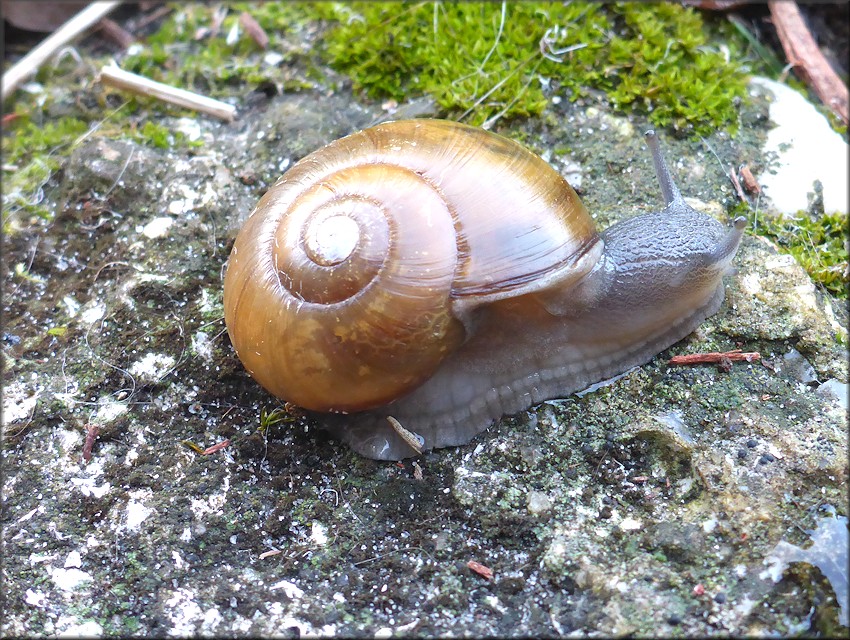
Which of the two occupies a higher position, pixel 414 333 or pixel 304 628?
pixel 414 333

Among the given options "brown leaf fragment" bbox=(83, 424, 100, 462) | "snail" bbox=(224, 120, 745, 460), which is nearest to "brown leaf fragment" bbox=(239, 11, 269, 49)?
"snail" bbox=(224, 120, 745, 460)

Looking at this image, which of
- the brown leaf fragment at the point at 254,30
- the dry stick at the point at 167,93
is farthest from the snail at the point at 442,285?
the brown leaf fragment at the point at 254,30

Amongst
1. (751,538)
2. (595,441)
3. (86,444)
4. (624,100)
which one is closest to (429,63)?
(624,100)

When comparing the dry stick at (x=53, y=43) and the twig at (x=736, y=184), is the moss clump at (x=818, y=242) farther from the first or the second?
the dry stick at (x=53, y=43)

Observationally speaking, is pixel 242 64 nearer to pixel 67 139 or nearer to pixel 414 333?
pixel 67 139

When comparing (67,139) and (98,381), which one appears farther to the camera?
(67,139)
